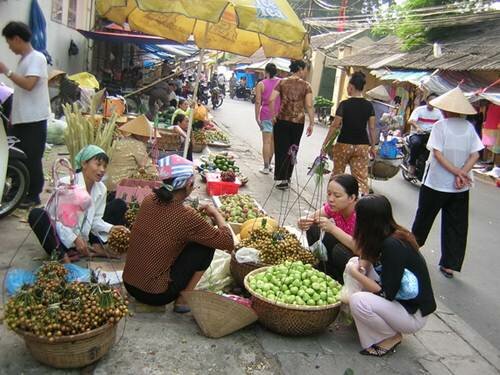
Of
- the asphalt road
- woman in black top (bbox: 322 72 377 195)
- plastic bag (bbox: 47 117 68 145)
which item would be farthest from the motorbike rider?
plastic bag (bbox: 47 117 68 145)

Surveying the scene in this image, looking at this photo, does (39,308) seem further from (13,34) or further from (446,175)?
(446,175)

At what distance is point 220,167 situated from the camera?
788 cm

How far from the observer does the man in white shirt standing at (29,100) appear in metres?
4.66

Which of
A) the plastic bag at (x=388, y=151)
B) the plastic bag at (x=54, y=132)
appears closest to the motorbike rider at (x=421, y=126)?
the plastic bag at (x=388, y=151)

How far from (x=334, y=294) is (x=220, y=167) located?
471 cm

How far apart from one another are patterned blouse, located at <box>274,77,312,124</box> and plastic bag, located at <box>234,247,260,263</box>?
4.00m

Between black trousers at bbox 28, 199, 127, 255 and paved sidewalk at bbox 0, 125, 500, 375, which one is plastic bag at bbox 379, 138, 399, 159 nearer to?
paved sidewalk at bbox 0, 125, 500, 375

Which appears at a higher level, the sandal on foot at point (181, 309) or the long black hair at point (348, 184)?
the long black hair at point (348, 184)

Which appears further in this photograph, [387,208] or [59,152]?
[59,152]

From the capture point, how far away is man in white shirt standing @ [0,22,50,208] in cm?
466

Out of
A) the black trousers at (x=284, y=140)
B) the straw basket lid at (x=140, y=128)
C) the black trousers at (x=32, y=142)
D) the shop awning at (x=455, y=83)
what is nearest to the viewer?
the black trousers at (x=32, y=142)

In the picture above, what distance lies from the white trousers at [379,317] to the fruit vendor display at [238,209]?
2.28m

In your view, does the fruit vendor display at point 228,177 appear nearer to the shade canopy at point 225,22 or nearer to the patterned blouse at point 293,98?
the patterned blouse at point 293,98

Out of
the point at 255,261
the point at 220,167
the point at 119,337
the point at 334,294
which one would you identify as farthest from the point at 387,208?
the point at 220,167
